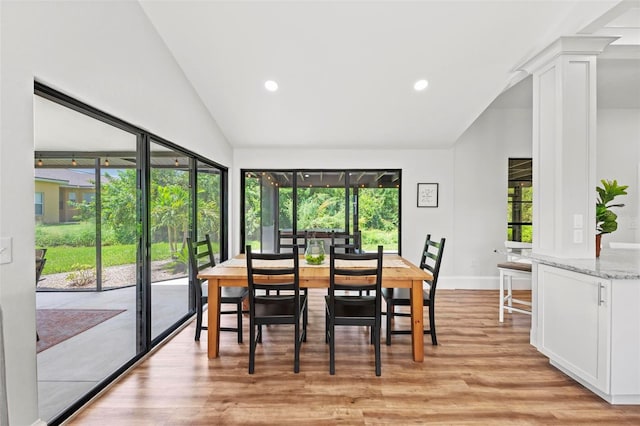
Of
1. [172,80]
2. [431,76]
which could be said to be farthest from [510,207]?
[172,80]

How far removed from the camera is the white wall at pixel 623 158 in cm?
513

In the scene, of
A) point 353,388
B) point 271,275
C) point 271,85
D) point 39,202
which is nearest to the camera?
point 39,202

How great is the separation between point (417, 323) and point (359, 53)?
2.73m

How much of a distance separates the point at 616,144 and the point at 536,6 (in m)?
3.70

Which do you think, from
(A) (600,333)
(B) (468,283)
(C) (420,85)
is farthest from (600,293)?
(B) (468,283)

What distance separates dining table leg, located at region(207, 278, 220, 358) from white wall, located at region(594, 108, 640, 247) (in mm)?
5845

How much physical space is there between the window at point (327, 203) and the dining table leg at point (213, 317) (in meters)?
2.74

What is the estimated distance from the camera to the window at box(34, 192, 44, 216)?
190 cm

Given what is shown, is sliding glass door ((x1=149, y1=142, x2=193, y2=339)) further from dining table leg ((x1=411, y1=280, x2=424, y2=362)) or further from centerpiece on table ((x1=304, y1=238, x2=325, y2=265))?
dining table leg ((x1=411, y1=280, x2=424, y2=362))

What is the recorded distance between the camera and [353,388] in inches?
93.3

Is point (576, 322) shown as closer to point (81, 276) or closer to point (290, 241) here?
point (81, 276)

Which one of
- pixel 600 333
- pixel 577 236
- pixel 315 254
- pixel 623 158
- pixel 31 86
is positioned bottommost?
pixel 600 333

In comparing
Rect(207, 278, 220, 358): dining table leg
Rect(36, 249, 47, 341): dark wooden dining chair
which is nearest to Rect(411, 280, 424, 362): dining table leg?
Rect(207, 278, 220, 358): dining table leg

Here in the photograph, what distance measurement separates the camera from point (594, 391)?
7.64 feet
